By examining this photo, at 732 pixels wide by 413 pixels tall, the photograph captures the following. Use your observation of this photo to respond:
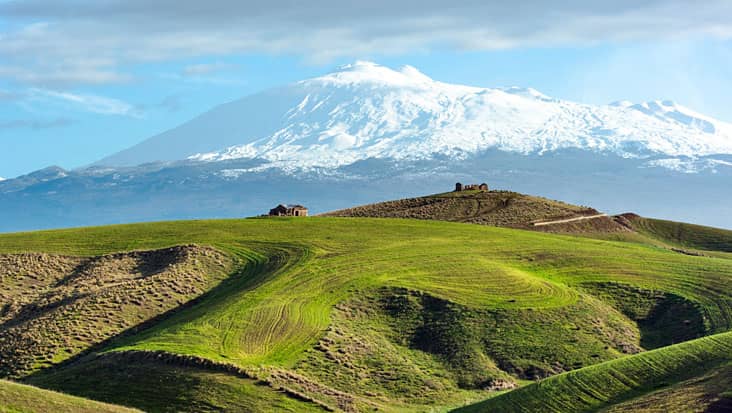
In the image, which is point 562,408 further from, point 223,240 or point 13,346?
point 223,240

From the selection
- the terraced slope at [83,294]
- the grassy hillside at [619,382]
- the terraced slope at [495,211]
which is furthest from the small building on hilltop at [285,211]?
the grassy hillside at [619,382]

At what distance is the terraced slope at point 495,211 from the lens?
121 meters

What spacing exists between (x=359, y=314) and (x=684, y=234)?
224 ft

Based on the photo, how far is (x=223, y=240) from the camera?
310 ft

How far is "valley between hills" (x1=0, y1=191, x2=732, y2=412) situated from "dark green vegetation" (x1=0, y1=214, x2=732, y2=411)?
16 cm

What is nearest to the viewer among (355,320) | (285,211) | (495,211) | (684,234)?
(355,320)

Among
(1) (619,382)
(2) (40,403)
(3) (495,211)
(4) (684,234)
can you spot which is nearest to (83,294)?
(2) (40,403)

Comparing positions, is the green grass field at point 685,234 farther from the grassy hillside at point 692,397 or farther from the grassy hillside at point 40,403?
the grassy hillside at point 40,403

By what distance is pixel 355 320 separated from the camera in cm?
7094

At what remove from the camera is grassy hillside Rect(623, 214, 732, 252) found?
403 ft

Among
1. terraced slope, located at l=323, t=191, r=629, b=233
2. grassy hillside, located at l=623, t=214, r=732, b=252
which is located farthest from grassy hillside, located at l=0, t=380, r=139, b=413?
grassy hillside, located at l=623, t=214, r=732, b=252

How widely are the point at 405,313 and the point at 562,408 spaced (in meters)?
25.8

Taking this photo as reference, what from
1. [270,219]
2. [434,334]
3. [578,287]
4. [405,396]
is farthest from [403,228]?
[405,396]

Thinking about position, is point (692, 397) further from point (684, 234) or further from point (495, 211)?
point (684, 234)
